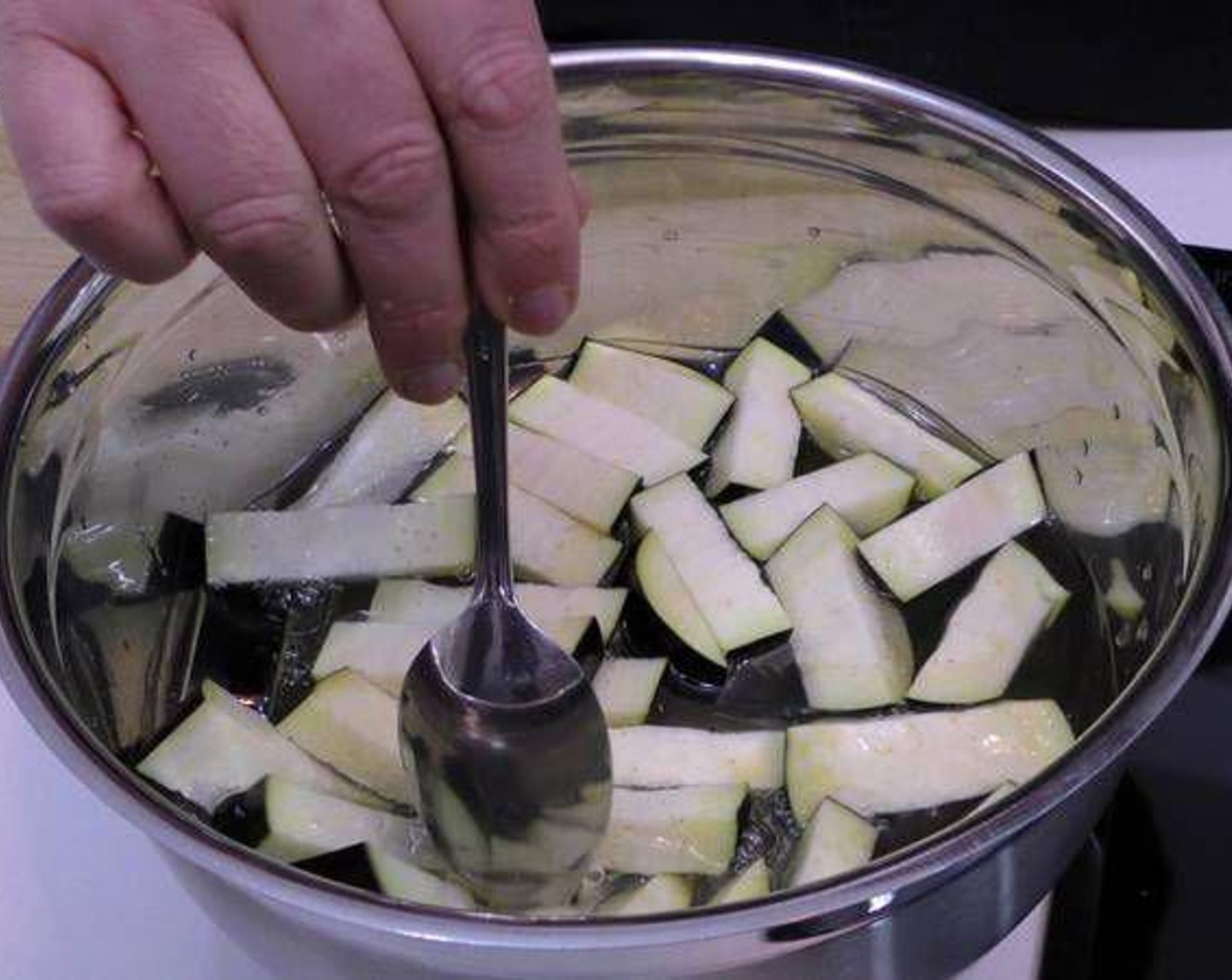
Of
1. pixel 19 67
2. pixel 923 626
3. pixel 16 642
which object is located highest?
pixel 19 67

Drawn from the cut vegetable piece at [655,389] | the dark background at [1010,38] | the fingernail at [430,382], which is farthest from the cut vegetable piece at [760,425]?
the fingernail at [430,382]

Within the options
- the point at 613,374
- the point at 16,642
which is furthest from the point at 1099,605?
the point at 16,642

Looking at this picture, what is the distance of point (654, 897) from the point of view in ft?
2.61

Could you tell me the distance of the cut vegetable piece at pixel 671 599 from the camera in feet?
3.00

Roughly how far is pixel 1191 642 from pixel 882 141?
41 cm

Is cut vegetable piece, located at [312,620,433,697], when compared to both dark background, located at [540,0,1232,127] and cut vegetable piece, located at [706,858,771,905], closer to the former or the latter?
cut vegetable piece, located at [706,858,771,905]

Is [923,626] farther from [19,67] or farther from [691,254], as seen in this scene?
[19,67]

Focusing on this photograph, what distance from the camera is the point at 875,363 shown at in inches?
42.4

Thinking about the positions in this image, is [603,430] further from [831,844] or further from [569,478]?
[831,844]

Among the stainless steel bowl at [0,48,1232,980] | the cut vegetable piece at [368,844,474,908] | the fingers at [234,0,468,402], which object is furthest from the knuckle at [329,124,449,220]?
the cut vegetable piece at [368,844,474,908]

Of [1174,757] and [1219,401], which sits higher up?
[1219,401]

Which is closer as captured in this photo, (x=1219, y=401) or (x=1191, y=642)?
(x=1191, y=642)

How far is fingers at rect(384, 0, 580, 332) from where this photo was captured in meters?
0.50

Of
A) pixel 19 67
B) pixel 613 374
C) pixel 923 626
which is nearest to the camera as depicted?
pixel 19 67
